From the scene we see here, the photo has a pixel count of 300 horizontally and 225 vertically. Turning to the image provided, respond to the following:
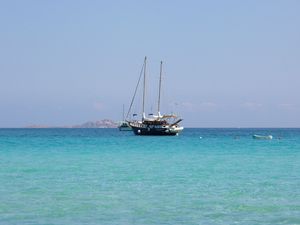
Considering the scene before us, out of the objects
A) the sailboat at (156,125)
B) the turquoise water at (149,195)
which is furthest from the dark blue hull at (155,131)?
the turquoise water at (149,195)

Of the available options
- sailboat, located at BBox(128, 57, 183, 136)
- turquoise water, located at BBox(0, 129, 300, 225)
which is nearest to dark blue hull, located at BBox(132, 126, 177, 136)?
sailboat, located at BBox(128, 57, 183, 136)

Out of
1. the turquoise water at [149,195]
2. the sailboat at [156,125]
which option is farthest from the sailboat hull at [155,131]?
the turquoise water at [149,195]

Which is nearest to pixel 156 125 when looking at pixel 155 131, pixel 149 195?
pixel 155 131

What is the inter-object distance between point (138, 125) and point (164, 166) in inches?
2636

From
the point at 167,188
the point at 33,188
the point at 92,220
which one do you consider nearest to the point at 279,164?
the point at 167,188

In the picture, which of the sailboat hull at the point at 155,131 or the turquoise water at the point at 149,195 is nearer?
the turquoise water at the point at 149,195

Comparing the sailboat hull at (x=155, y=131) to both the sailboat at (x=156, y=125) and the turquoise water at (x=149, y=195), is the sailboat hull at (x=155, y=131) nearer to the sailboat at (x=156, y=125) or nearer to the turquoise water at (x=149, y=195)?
the sailboat at (x=156, y=125)

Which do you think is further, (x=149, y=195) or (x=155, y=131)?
(x=155, y=131)

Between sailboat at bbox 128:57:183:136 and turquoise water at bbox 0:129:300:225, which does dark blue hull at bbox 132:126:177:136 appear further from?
turquoise water at bbox 0:129:300:225

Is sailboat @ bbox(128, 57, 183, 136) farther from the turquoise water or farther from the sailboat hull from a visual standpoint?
the turquoise water

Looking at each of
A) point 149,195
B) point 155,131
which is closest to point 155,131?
point 155,131

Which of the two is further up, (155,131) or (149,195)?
(149,195)

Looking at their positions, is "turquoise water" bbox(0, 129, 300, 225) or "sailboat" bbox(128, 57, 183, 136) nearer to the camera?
"turquoise water" bbox(0, 129, 300, 225)

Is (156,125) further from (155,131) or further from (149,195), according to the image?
(149,195)
